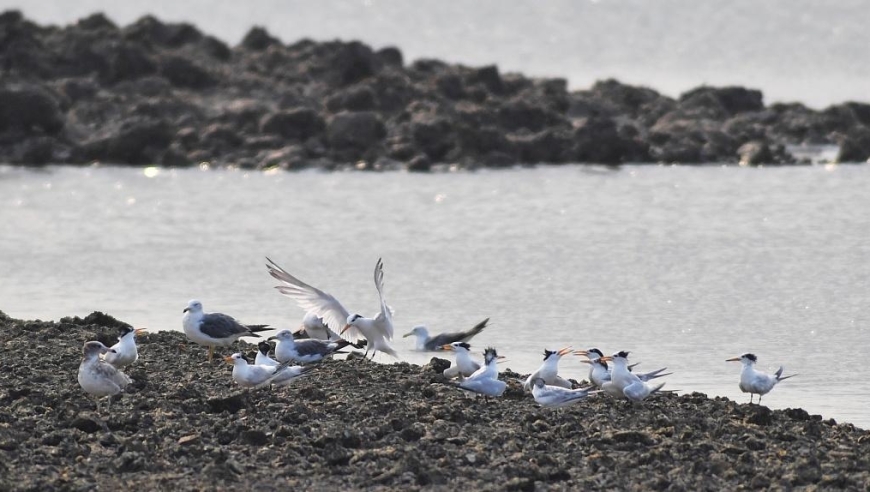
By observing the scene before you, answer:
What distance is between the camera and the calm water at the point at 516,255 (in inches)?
661

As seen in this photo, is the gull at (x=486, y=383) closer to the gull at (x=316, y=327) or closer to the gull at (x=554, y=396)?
the gull at (x=554, y=396)

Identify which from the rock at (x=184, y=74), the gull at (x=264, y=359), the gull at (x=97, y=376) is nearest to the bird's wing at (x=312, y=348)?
the gull at (x=264, y=359)

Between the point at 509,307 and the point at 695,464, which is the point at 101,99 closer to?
the point at 509,307

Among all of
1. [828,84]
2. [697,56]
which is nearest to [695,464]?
[828,84]

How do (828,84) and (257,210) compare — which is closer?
(257,210)

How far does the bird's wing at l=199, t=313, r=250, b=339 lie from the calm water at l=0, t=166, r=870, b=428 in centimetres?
223

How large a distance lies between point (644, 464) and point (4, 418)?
4.63 meters

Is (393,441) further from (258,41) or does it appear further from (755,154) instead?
(258,41)

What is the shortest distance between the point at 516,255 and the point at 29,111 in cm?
1897

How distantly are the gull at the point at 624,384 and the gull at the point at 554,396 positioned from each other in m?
0.59

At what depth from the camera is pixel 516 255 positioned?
77.7ft

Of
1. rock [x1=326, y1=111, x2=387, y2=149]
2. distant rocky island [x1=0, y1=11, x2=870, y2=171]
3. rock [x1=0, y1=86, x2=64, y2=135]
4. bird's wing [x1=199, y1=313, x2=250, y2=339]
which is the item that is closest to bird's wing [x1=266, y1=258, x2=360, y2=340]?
bird's wing [x1=199, y1=313, x2=250, y2=339]

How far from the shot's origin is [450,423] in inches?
459

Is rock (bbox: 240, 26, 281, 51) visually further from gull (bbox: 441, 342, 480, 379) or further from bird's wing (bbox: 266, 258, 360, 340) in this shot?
gull (bbox: 441, 342, 480, 379)
